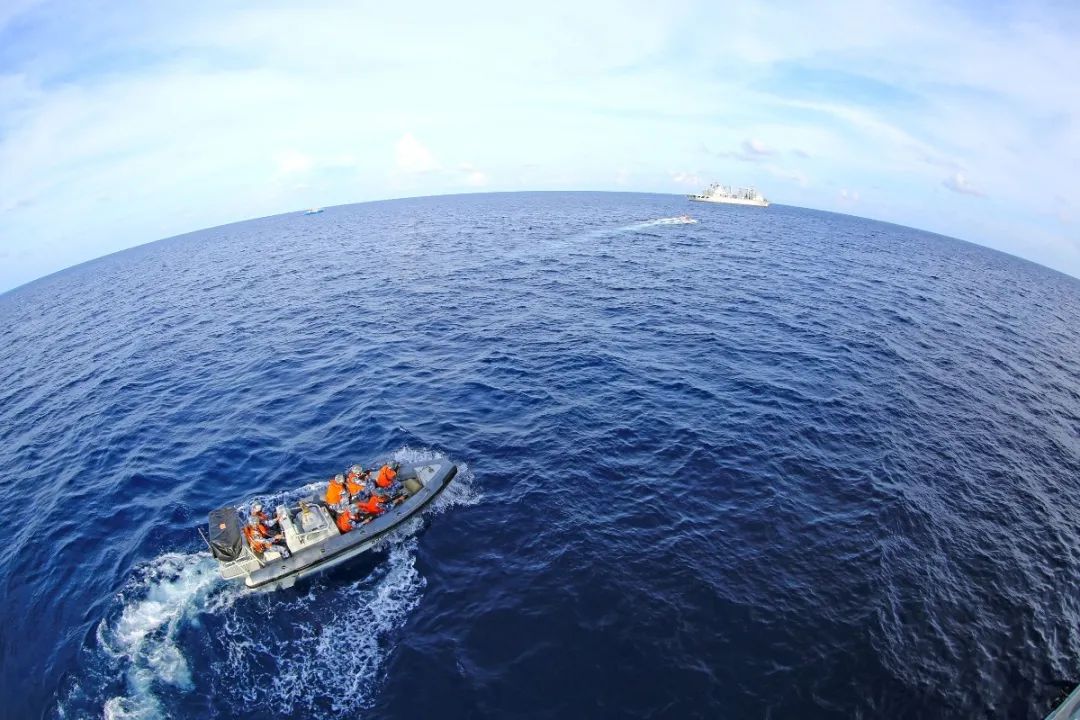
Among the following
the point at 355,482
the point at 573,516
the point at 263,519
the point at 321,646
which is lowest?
the point at 321,646

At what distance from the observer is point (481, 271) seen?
3174 inches

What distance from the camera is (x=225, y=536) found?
79.3 feet

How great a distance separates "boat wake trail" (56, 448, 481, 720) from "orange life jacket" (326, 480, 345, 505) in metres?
3.64

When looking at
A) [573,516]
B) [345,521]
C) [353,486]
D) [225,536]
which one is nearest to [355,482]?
[353,486]

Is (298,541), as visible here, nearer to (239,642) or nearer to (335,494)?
(335,494)

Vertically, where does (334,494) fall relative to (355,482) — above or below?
below

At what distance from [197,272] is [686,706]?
138452 mm

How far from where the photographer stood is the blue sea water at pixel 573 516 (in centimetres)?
1973

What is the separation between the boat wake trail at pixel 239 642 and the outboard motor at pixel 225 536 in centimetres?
229

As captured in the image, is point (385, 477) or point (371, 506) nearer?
point (371, 506)

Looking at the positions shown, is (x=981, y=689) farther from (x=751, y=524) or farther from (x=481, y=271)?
(x=481, y=271)

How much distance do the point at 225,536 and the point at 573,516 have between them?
18.1m

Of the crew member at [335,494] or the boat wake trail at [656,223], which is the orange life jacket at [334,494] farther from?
the boat wake trail at [656,223]

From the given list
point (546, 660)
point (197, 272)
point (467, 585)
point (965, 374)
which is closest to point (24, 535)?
point (467, 585)
